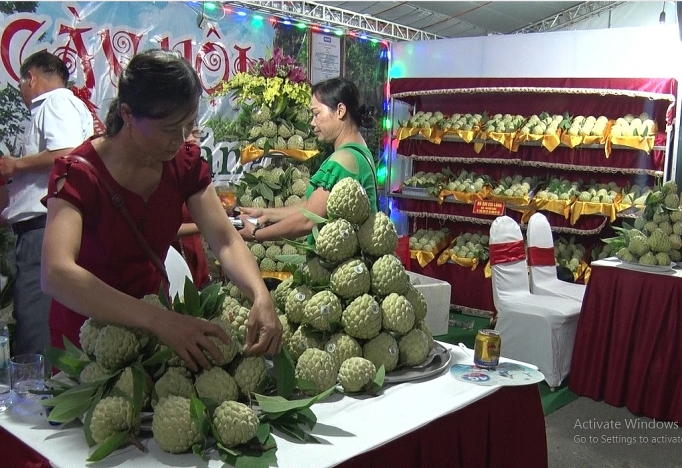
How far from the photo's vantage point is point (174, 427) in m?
1.21

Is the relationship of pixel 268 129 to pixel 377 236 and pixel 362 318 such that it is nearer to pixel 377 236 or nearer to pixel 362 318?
pixel 377 236

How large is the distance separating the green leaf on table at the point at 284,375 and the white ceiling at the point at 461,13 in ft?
17.9

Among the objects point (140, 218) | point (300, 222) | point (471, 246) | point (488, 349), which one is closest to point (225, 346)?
point (140, 218)

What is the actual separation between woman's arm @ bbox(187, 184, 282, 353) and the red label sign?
4456 mm

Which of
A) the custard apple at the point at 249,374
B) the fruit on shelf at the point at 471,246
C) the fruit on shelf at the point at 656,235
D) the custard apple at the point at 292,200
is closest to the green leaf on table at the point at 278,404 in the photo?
the custard apple at the point at 249,374

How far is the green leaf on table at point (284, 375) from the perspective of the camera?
1457 mm

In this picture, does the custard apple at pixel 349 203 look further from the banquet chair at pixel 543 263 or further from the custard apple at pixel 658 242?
the banquet chair at pixel 543 263

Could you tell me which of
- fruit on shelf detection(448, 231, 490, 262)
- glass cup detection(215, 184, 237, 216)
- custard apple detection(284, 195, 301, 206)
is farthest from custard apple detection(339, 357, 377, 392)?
fruit on shelf detection(448, 231, 490, 262)

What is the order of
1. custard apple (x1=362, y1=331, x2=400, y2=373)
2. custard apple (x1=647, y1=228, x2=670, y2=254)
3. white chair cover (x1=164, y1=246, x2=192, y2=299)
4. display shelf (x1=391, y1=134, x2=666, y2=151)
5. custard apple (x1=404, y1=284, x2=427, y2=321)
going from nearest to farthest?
custard apple (x1=362, y1=331, x2=400, y2=373)
custard apple (x1=404, y1=284, x2=427, y2=321)
white chair cover (x1=164, y1=246, x2=192, y2=299)
custard apple (x1=647, y1=228, x2=670, y2=254)
display shelf (x1=391, y1=134, x2=666, y2=151)

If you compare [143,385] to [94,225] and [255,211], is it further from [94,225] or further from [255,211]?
[255,211]

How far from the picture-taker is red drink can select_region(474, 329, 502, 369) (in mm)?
1764

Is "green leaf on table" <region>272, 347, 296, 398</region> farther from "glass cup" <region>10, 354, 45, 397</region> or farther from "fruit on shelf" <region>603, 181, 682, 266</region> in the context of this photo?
"fruit on shelf" <region>603, 181, 682, 266</region>

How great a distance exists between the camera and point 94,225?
1649 mm

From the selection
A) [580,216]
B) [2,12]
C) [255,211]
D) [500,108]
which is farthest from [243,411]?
[500,108]
